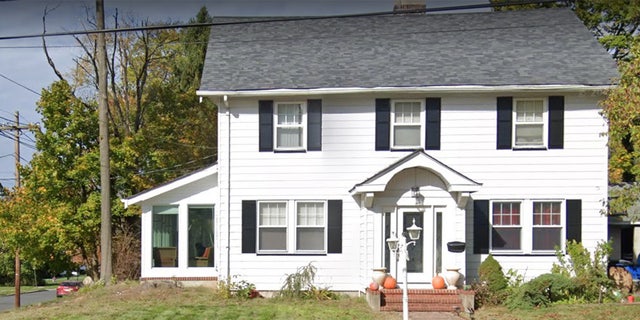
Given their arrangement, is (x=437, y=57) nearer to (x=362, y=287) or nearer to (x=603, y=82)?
(x=603, y=82)

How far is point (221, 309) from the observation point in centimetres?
1672

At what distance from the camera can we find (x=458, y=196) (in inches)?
707

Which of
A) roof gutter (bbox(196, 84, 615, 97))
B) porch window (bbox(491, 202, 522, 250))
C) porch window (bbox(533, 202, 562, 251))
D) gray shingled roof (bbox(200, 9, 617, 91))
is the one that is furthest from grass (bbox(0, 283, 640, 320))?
gray shingled roof (bbox(200, 9, 617, 91))

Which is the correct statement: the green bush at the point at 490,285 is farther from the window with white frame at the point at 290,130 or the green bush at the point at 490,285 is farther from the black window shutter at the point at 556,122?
the window with white frame at the point at 290,130

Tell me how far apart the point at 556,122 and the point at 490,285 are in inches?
172

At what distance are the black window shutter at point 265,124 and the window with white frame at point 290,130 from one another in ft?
0.52

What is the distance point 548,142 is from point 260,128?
7098mm

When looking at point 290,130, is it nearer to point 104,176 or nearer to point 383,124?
point 383,124

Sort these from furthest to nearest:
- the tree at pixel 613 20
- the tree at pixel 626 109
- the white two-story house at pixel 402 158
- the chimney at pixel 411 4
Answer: the tree at pixel 613 20
the chimney at pixel 411 4
the white two-story house at pixel 402 158
the tree at pixel 626 109

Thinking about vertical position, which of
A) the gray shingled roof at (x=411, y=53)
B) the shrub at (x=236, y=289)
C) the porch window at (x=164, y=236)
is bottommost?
the shrub at (x=236, y=289)

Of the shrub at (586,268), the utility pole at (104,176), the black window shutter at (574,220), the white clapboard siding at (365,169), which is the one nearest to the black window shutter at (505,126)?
the white clapboard siding at (365,169)

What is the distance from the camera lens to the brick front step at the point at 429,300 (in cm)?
1686

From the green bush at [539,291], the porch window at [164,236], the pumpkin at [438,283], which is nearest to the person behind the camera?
the green bush at [539,291]

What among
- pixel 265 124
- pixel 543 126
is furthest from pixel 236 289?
pixel 543 126
